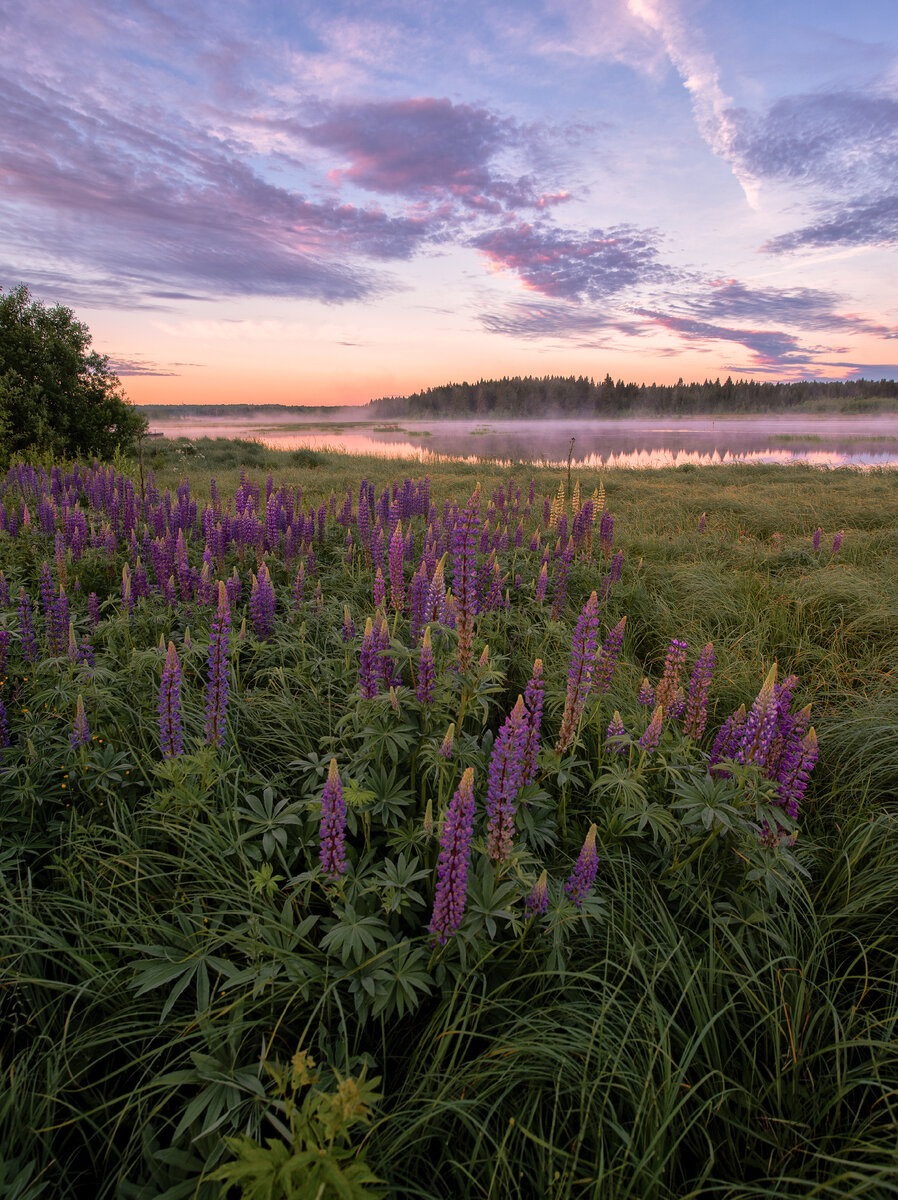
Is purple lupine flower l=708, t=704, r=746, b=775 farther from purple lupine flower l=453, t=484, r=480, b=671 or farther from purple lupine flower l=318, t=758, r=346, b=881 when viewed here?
purple lupine flower l=318, t=758, r=346, b=881

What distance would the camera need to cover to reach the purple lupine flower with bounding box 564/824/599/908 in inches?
101

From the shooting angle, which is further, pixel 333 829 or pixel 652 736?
pixel 652 736

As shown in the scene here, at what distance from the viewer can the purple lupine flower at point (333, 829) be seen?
2426mm

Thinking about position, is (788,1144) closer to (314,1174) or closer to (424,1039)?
(424,1039)

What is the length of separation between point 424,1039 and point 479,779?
119 centimetres

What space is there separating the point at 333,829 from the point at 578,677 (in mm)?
1538

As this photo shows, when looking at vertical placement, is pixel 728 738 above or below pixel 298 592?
below

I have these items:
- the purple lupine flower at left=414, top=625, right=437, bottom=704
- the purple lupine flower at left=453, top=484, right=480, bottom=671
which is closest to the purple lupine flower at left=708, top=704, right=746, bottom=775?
the purple lupine flower at left=453, top=484, right=480, bottom=671

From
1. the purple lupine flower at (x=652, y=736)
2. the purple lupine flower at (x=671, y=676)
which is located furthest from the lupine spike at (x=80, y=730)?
the purple lupine flower at (x=671, y=676)

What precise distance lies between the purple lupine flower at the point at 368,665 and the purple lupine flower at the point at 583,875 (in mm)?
1486

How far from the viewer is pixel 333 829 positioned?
8.16 feet

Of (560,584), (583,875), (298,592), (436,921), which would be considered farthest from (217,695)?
(560,584)

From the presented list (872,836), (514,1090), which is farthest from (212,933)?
(872,836)

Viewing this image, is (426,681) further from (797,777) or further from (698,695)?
(797,777)
